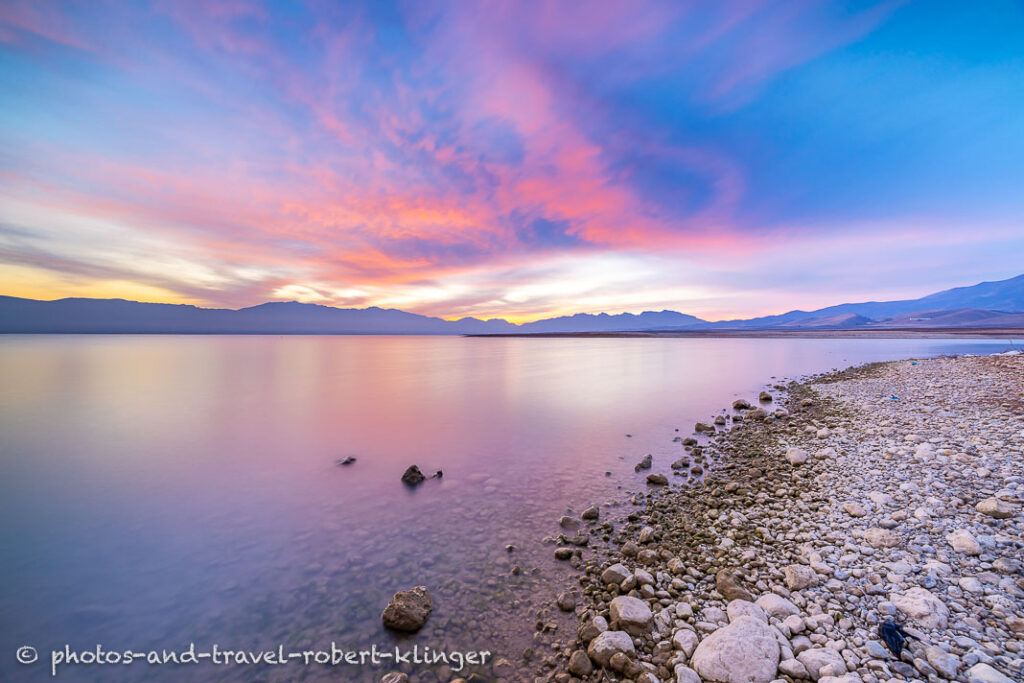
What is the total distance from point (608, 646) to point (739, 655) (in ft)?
4.69

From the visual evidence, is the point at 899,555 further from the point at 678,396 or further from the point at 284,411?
the point at 284,411

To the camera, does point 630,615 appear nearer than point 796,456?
Yes

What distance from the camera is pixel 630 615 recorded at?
5086 millimetres

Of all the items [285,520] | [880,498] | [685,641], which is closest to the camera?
[685,641]

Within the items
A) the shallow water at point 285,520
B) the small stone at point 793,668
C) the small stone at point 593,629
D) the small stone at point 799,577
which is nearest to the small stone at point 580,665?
the small stone at point 593,629

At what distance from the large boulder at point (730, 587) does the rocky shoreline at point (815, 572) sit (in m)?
0.02

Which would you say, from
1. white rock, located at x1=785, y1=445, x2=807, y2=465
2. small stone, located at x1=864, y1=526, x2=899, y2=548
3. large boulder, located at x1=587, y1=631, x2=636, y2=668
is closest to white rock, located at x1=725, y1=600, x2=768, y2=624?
large boulder, located at x1=587, y1=631, x2=636, y2=668

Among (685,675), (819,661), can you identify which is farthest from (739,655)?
(819,661)

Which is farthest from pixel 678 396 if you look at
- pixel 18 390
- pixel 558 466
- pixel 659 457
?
pixel 18 390

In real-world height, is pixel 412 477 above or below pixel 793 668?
below

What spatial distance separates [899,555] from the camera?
5.48 metres

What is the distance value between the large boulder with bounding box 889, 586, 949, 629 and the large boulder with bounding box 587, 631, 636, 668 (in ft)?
10.2

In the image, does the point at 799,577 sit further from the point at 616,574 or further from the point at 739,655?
the point at 616,574

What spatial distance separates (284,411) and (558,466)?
58.0 ft
